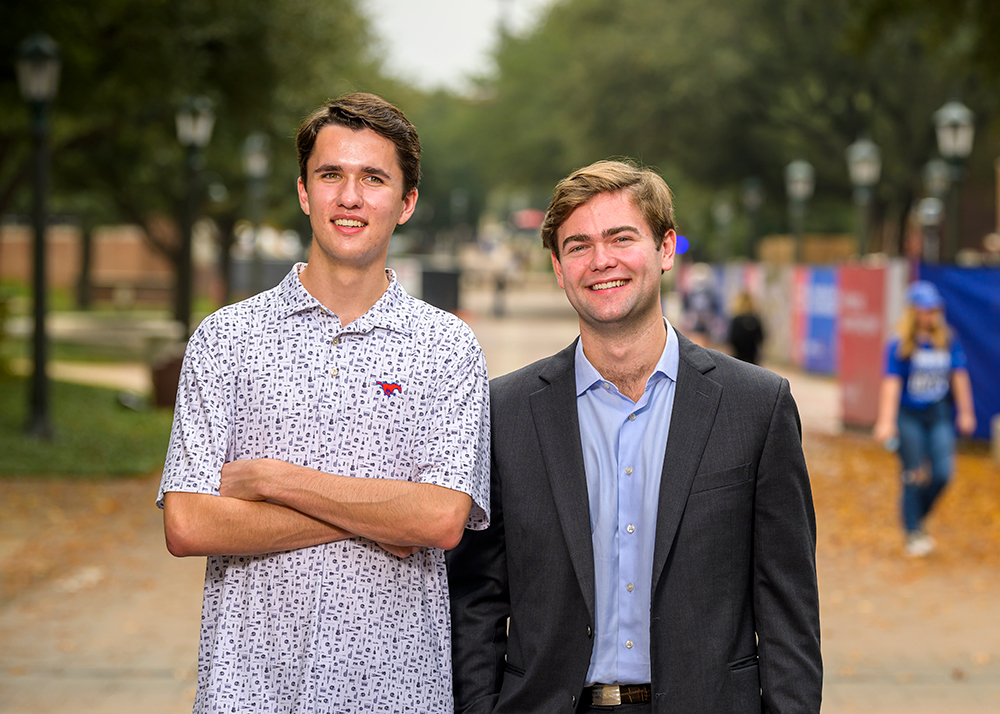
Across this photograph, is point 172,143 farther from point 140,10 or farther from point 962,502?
point 962,502

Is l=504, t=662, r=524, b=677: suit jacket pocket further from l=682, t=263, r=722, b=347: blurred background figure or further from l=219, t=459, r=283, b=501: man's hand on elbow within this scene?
l=682, t=263, r=722, b=347: blurred background figure

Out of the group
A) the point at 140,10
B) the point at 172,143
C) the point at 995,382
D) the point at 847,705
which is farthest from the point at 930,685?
the point at 172,143

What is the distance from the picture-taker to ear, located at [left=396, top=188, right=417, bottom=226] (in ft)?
9.66

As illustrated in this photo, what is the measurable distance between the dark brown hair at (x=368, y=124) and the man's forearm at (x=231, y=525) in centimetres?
78

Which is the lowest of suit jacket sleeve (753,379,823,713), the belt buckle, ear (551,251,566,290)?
the belt buckle

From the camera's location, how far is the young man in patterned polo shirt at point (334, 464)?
2.70 m

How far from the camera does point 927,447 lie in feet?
29.2

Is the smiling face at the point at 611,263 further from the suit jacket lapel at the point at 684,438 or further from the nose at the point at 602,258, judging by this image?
the suit jacket lapel at the point at 684,438

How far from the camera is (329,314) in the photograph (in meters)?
2.85

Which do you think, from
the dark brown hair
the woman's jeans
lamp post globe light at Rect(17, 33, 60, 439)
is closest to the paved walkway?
the woman's jeans

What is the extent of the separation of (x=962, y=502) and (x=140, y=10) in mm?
10706

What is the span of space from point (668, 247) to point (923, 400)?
6416 millimetres

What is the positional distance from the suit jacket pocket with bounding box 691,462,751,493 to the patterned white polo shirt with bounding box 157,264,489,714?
51cm

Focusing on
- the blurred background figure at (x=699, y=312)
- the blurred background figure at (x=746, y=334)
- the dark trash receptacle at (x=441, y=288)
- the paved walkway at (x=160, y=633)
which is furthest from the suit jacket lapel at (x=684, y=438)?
the dark trash receptacle at (x=441, y=288)
